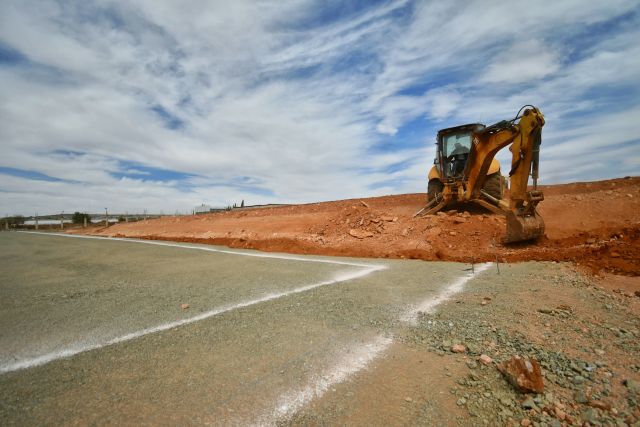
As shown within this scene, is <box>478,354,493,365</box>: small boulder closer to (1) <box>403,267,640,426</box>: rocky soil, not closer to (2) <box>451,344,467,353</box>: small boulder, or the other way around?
(1) <box>403,267,640,426</box>: rocky soil

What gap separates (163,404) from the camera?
2.04 m

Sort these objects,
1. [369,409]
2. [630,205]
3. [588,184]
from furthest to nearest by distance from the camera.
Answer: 1. [588,184]
2. [630,205]
3. [369,409]

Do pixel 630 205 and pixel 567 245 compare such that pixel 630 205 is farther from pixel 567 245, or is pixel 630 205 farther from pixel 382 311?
pixel 382 311

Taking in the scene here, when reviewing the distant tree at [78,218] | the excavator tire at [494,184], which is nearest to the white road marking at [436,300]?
the excavator tire at [494,184]

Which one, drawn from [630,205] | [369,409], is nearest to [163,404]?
[369,409]

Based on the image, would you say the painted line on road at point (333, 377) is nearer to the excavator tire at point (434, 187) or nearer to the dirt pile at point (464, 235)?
the dirt pile at point (464, 235)

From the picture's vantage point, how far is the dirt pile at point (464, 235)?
641 cm

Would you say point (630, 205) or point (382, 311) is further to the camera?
point (630, 205)

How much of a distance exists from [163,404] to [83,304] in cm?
317

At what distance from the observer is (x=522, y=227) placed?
791cm

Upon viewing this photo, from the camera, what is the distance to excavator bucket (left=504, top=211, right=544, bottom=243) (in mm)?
7953

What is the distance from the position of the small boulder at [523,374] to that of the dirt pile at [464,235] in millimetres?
4232

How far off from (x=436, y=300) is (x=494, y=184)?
929 cm

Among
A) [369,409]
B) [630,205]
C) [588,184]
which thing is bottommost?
[369,409]
